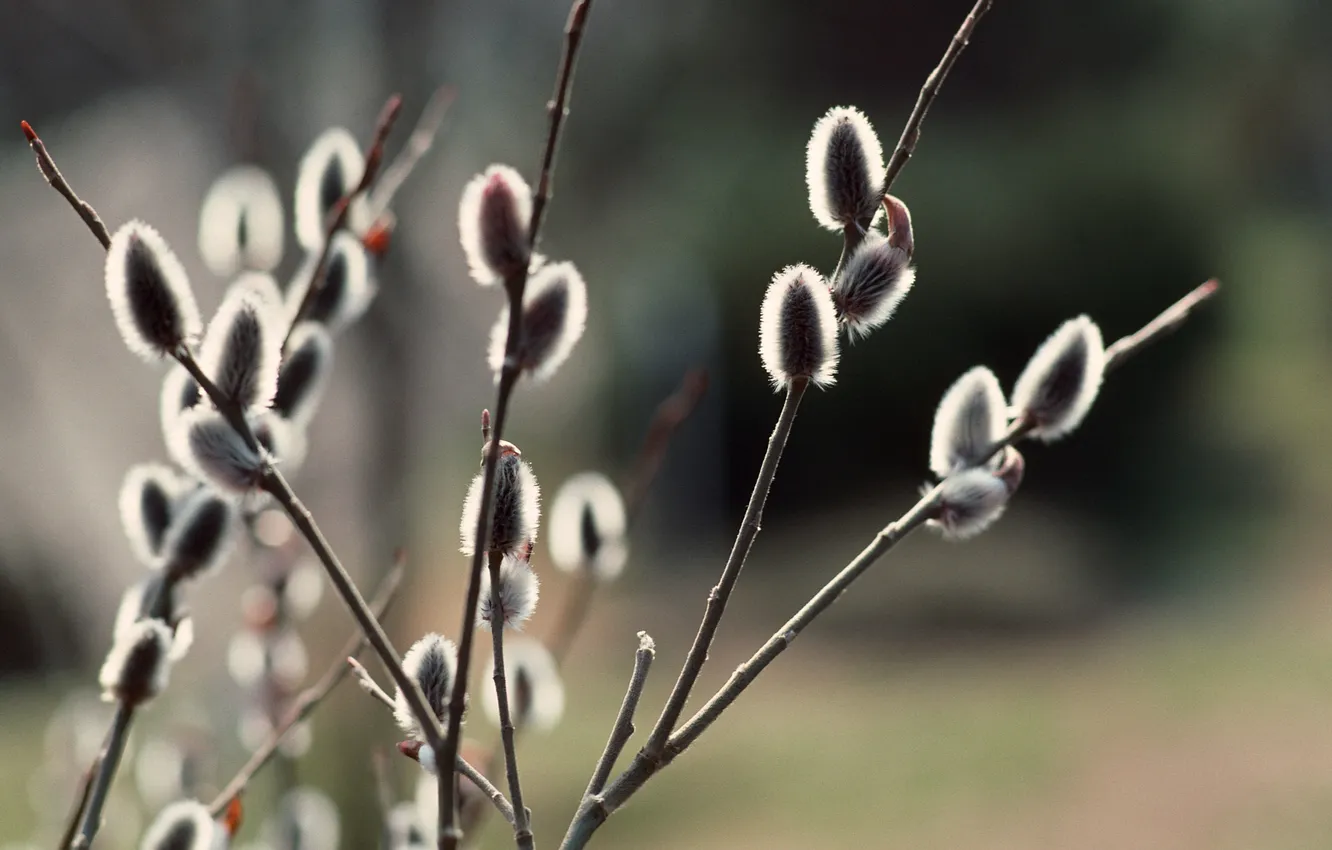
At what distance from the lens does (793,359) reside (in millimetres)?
611

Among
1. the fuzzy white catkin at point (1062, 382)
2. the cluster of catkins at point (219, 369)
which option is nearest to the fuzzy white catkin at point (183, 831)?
the cluster of catkins at point (219, 369)

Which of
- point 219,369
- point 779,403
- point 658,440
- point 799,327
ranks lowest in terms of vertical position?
point 219,369

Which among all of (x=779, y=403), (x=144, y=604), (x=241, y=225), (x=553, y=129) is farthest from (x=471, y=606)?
(x=779, y=403)

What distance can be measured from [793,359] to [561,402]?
343 inches

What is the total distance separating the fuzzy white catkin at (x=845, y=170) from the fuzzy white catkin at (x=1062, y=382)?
11 cm

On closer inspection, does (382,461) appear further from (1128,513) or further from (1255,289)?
(1255,289)

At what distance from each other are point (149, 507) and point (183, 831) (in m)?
0.17

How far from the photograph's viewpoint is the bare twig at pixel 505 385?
0.49m

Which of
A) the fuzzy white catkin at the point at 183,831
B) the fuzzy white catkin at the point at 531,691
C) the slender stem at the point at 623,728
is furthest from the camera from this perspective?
the fuzzy white catkin at the point at 531,691

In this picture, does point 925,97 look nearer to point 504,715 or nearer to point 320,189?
point 504,715

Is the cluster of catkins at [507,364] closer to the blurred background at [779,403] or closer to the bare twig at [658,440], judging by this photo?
the bare twig at [658,440]

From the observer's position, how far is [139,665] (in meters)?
0.66

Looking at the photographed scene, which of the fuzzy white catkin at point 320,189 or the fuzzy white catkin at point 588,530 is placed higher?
the fuzzy white catkin at point 320,189

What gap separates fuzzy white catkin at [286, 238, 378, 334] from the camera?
2.80ft
